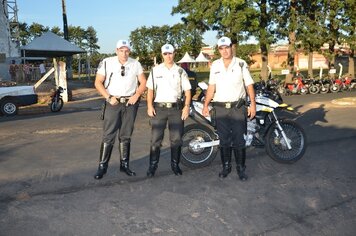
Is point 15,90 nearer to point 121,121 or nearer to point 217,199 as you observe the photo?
point 121,121

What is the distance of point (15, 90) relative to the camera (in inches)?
510

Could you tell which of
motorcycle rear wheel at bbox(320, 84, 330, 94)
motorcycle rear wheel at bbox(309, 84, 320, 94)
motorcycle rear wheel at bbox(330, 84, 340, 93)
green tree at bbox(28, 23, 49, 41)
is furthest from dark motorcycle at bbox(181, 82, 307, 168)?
green tree at bbox(28, 23, 49, 41)

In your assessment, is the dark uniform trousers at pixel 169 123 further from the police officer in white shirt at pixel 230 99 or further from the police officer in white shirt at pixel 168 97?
the police officer in white shirt at pixel 230 99

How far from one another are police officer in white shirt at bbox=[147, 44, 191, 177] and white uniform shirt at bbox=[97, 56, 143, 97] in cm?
26

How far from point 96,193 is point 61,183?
73cm

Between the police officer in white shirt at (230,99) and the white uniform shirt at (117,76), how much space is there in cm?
108

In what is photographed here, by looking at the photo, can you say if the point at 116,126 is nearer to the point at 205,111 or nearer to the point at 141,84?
the point at 141,84

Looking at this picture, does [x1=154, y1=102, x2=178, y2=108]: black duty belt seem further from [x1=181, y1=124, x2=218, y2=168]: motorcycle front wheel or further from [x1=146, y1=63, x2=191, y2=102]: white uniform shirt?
[x1=181, y1=124, x2=218, y2=168]: motorcycle front wheel

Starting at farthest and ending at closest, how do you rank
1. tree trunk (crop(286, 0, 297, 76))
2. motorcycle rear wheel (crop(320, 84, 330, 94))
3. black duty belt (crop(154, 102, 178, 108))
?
1. tree trunk (crop(286, 0, 297, 76))
2. motorcycle rear wheel (crop(320, 84, 330, 94))
3. black duty belt (crop(154, 102, 178, 108))

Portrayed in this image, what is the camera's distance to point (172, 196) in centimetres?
461

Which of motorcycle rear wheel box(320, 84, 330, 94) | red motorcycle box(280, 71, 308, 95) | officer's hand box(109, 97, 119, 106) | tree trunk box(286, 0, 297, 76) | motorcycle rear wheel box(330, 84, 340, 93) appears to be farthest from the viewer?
tree trunk box(286, 0, 297, 76)

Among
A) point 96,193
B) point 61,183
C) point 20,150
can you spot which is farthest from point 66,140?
point 96,193

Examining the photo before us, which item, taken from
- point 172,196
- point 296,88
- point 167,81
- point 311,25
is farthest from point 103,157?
point 311,25

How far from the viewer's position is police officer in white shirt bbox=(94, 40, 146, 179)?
16.8 ft
